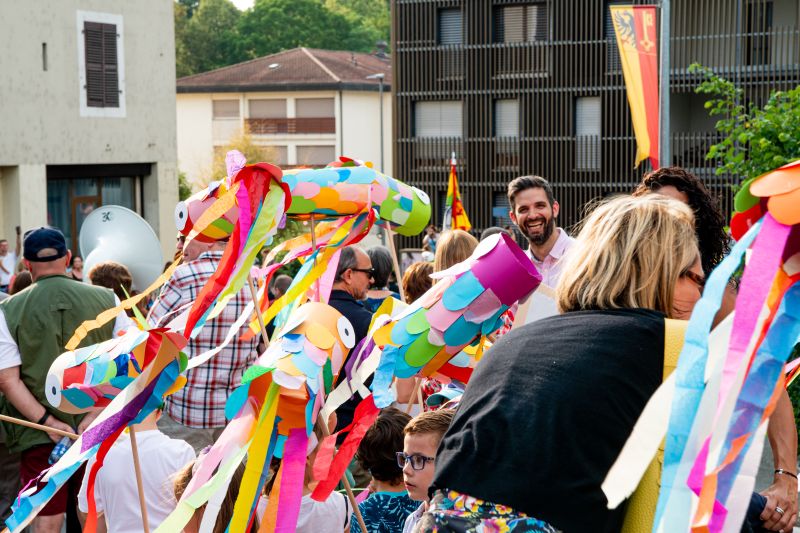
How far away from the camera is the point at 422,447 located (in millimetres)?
3160

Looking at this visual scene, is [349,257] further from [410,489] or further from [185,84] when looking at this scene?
[185,84]

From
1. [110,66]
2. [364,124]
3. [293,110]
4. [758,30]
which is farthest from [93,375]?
[293,110]

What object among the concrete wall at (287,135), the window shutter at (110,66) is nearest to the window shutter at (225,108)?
the concrete wall at (287,135)

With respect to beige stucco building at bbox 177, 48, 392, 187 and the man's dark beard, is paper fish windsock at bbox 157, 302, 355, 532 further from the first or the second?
beige stucco building at bbox 177, 48, 392, 187

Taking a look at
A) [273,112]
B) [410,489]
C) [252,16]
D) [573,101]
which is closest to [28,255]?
[410,489]

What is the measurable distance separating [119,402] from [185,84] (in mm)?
44738

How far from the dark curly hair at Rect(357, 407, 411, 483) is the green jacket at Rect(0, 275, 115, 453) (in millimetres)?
2036

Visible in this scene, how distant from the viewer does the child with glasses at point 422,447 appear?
3.14 meters

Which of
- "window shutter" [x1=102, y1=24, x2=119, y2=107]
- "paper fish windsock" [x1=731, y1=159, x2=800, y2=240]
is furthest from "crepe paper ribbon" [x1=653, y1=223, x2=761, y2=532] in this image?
"window shutter" [x1=102, y1=24, x2=119, y2=107]

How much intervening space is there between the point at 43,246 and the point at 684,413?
4007 mm

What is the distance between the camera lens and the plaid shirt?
5.45 metres

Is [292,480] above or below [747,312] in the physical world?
below

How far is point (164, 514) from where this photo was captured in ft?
13.5

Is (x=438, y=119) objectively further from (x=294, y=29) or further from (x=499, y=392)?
(x=294, y=29)
